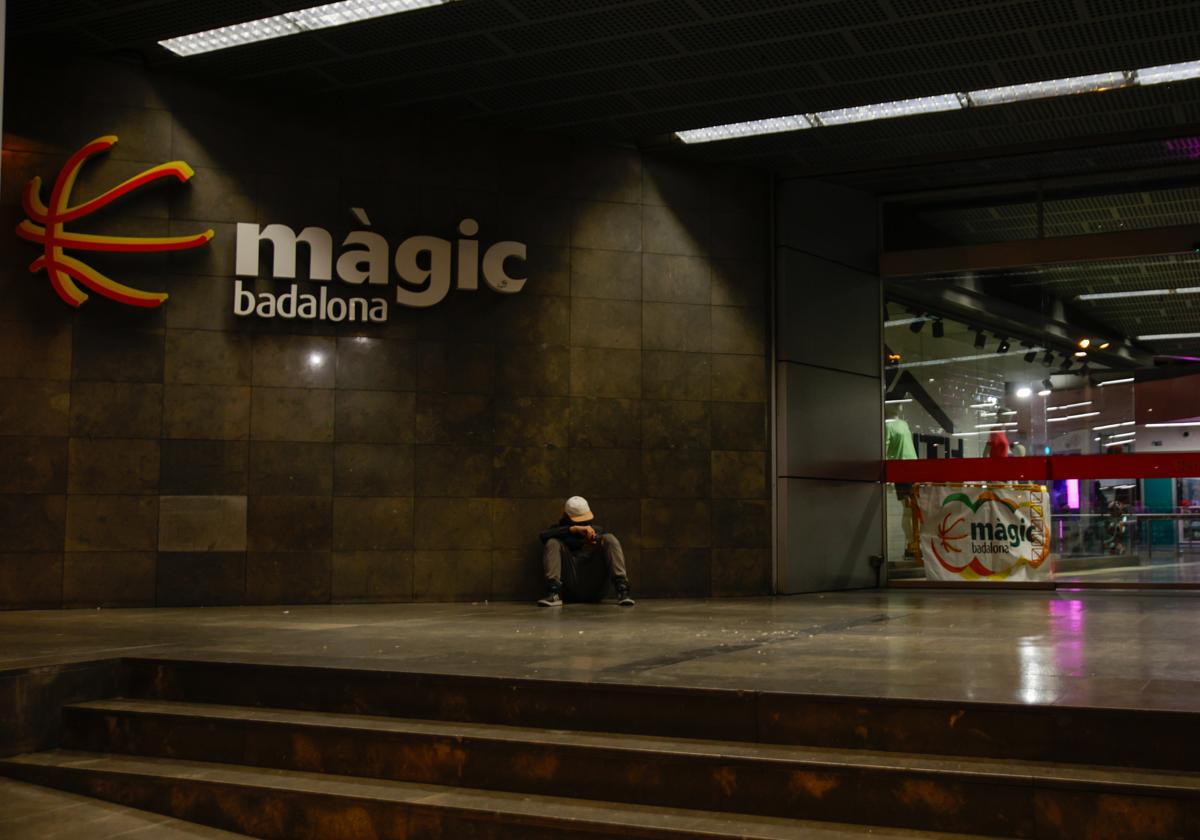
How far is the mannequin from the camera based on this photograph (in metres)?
12.9

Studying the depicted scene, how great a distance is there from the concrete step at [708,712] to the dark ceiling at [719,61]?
17.6 feet

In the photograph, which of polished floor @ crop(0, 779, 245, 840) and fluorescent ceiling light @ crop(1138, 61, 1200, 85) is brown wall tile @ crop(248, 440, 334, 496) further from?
fluorescent ceiling light @ crop(1138, 61, 1200, 85)

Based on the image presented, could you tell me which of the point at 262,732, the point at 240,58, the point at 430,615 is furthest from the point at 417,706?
the point at 240,58

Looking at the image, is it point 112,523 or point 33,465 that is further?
point 112,523

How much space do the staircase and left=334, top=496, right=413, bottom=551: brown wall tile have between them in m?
4.50

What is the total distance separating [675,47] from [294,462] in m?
4.87

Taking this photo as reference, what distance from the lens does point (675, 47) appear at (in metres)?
9.29

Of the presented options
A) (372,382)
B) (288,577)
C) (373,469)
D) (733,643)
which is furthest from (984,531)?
(288,577)

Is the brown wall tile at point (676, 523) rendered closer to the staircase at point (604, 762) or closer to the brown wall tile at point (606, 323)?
the brown wall tile at point (606, 323)

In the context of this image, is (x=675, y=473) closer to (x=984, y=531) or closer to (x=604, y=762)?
(x=984, y=531)

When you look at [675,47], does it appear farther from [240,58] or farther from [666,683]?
[666,683]

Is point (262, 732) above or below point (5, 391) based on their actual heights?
below

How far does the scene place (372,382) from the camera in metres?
10.4

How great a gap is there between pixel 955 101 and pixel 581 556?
5390 millimetres
